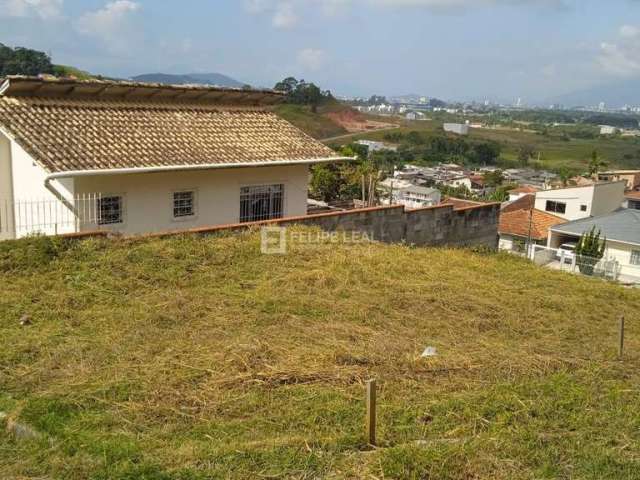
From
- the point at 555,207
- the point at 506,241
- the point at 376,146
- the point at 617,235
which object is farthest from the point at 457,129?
the point at 617,235

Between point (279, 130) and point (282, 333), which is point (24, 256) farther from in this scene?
point (279, 130)

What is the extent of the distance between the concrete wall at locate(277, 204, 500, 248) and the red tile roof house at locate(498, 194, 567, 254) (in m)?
17.4

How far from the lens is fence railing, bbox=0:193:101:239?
10867 mm

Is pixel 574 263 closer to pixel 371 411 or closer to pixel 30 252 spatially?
pixel 30 252

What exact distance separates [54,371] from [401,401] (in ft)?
10.1

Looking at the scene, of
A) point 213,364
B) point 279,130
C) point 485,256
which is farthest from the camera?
point 279,130

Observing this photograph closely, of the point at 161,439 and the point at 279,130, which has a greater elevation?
the point at 279,130

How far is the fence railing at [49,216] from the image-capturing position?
35.7 feet

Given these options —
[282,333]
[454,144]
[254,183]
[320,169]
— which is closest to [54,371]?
[282,333]

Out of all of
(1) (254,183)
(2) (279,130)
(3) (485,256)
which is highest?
(2) (279,130)

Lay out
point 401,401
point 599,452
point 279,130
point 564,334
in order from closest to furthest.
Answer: point 599,452
point 401,401
point 564,334
point 279,130

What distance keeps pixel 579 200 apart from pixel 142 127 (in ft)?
109

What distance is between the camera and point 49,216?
1112cm

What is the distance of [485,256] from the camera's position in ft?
43.8
